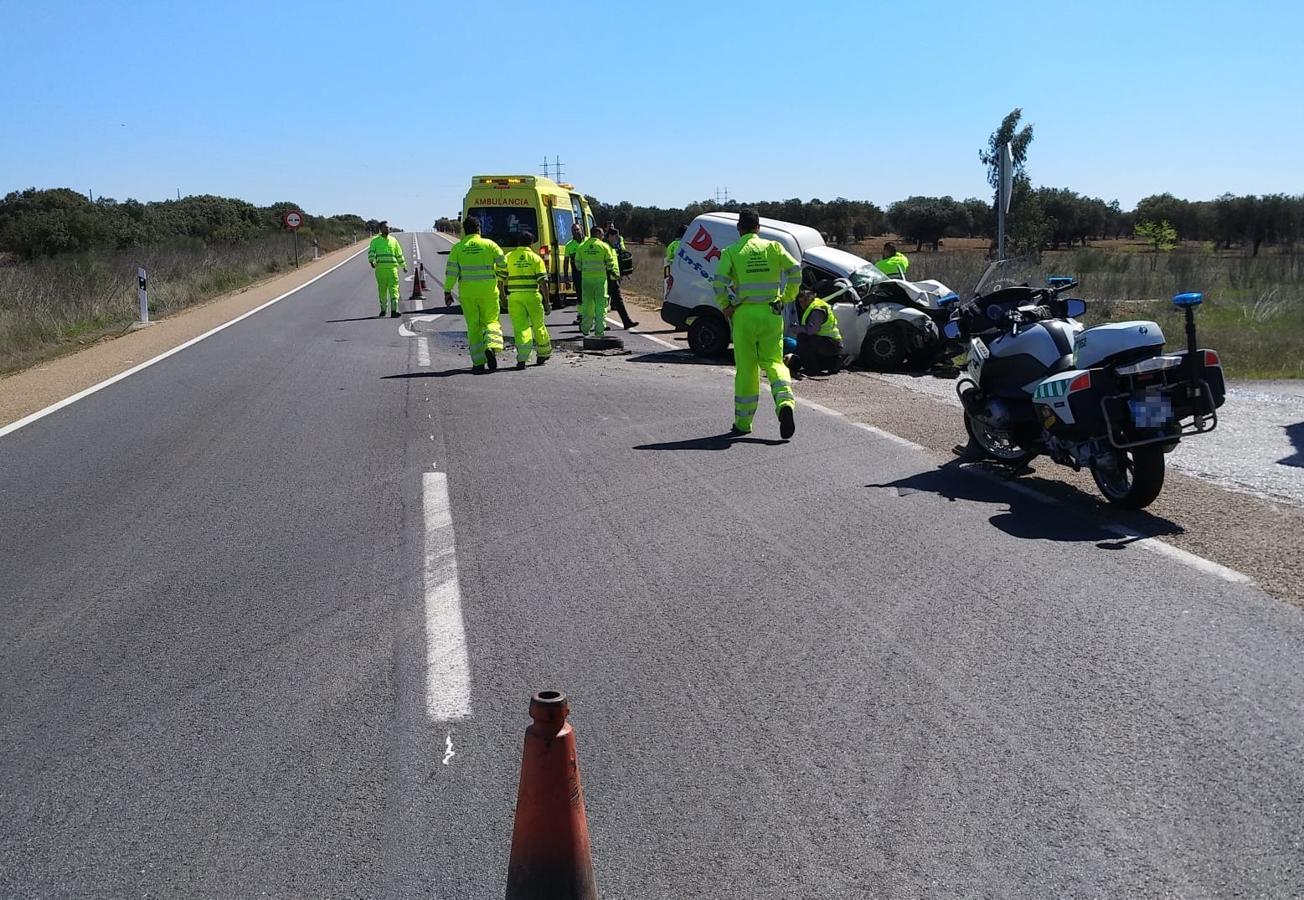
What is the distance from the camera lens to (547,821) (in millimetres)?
2830

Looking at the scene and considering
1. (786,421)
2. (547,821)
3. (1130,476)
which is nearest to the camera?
(547,821)

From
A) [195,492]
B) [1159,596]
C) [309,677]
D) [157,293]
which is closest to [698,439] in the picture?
[195,492]

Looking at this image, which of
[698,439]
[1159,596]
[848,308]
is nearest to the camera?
[1159,596]

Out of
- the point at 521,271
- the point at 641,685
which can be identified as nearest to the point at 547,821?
the point at 641,685

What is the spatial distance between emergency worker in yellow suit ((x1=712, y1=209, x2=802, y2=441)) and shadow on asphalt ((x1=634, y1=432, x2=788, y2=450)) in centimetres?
15

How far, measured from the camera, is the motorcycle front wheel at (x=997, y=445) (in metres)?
8.45

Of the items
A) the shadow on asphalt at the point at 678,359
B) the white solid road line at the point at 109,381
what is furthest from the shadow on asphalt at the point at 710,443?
→ the white solid road line at the point at 109,381

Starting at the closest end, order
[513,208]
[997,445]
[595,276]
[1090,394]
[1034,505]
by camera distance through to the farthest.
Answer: [1090,394] → [1034,505] → [997,445] → [595,276] → [513,208]

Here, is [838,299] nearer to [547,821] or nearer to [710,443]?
[710,443]

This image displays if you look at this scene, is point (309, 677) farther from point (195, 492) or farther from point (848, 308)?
point (848, 308)

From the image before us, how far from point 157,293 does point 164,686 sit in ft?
87.5

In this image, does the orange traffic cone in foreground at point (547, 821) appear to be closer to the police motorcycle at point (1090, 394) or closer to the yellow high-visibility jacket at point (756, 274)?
the police motorcycle at point (1090, 394)

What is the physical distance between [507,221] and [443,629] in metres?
18.5

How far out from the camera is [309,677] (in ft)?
15.4
